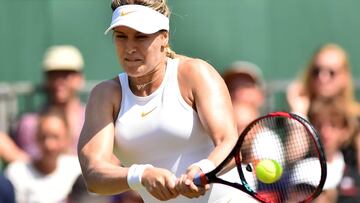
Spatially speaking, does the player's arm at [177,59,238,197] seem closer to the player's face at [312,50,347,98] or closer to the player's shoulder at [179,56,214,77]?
the player's shoulder at [179,56,214,77]

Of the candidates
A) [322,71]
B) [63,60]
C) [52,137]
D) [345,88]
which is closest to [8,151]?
[52,137]

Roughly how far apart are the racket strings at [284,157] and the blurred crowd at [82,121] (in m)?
1.42

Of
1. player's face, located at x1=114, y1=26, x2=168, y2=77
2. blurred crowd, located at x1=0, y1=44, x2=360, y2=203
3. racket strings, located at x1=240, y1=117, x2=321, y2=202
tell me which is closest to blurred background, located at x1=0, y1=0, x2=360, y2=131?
blurred crowd, located at x1=0, y1=44, x2=360, y2=203

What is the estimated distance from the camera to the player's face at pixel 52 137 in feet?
28.9

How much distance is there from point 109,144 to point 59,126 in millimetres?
3205

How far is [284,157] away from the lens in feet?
20.2

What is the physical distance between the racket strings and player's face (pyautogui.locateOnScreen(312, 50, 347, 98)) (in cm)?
190

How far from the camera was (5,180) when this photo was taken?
7.34 meters

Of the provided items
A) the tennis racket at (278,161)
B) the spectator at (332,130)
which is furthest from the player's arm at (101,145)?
the spectator at (332,130)

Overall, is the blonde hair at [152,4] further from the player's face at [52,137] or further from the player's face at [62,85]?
the player's face at [62,85]

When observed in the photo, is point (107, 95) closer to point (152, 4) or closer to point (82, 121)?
point (152, 4)

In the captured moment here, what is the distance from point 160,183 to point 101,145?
579mm

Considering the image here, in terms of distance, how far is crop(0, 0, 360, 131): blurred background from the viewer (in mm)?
9867

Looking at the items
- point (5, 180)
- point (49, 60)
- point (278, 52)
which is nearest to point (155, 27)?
point (5, 180)
